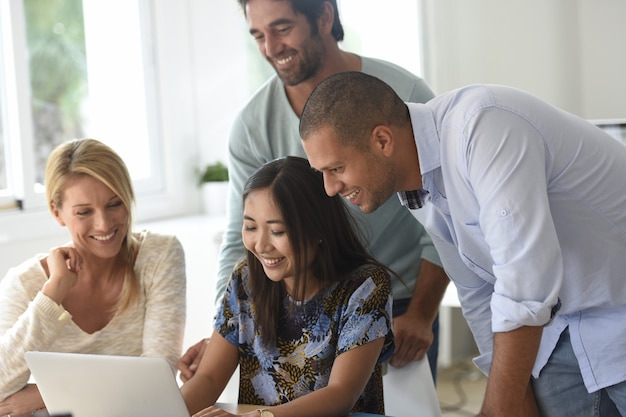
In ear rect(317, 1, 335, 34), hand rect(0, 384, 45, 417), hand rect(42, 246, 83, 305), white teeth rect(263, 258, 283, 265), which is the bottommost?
hand rect(0, 384, 45, 417)

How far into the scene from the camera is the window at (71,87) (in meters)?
3.20

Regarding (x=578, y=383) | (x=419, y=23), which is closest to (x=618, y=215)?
(x=578, y=383)

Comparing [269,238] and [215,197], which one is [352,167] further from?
[215,197]

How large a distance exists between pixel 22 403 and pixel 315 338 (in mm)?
721

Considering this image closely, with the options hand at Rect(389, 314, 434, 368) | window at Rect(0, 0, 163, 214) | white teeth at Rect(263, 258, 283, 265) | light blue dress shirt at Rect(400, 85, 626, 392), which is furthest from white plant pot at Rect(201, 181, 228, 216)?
light blue dress shirt at Rect(400, 85, 626, 392)

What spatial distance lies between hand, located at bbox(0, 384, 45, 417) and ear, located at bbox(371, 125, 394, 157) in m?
1.05

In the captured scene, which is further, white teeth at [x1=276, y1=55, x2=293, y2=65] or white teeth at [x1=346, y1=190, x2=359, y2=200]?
white teeth at [x1=276, y1=55, x2=293, y2=65]

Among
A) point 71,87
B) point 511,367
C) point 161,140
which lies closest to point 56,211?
point 511,367

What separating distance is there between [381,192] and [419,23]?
9.91 ft

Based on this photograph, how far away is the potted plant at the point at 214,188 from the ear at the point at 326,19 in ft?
6.42

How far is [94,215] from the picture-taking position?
217 cm

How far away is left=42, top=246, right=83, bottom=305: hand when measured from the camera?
209 centimetres

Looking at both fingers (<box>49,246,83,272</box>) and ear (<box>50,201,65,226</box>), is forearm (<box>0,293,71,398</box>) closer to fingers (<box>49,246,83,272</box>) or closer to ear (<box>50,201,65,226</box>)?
fingers (<box>49,246,83,272</box>)

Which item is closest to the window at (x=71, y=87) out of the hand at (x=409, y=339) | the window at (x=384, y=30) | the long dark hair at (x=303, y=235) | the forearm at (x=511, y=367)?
the window at (x=384, y=30)
